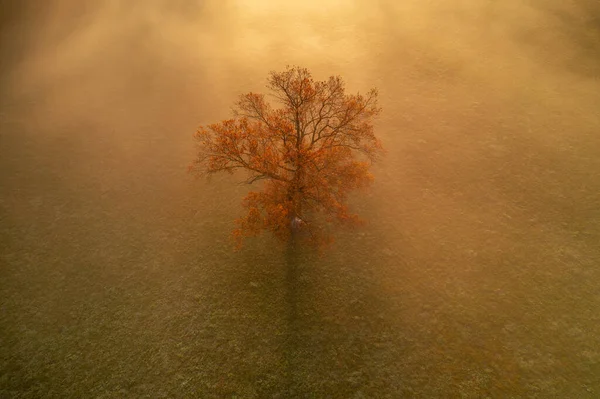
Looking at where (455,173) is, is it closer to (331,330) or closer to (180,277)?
(331,330)

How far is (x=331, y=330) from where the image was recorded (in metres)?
25.6

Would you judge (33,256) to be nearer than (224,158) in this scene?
No

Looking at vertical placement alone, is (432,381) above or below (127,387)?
above

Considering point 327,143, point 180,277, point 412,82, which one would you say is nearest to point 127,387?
point 180,277

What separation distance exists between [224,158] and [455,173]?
24520mm

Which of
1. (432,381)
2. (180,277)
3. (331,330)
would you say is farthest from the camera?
(180,277)

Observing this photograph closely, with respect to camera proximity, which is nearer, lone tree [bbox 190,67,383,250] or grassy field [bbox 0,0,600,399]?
grassy field [bbox 0,0,600,399]

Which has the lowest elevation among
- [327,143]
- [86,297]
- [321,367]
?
[321,367]

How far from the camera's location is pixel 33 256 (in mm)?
32312

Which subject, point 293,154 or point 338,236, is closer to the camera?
point 293,154

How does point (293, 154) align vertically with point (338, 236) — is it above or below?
above

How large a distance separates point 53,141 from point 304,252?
37164mm

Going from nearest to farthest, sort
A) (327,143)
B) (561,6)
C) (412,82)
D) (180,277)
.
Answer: (327,143) → (180,277) → (412,82) → (561,6)

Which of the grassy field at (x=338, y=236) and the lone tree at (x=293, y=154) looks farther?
the lone tree at (x=293, y=154)
